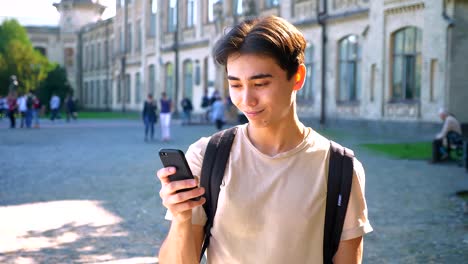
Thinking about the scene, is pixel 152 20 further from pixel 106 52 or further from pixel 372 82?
pixel 372 82

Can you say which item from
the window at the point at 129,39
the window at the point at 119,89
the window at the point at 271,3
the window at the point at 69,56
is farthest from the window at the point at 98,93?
the window at the point at 271,3

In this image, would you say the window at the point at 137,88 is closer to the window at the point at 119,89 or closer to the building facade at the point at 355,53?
the window at the point at 119,89

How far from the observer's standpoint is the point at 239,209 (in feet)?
6.71

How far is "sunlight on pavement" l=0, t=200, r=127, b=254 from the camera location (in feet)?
22.0

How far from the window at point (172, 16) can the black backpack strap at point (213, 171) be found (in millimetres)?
42750

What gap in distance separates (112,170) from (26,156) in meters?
4.20

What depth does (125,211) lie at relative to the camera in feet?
28.0

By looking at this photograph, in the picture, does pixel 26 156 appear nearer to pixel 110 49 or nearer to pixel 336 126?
pixel 336 126

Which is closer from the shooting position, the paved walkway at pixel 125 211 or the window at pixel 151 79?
the paved walkway at pixel 125 211

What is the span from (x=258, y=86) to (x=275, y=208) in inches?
15.3

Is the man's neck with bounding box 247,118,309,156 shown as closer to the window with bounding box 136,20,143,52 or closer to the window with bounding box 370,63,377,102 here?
the window with bounding box 370,63,377,102

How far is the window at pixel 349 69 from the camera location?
87.4ft

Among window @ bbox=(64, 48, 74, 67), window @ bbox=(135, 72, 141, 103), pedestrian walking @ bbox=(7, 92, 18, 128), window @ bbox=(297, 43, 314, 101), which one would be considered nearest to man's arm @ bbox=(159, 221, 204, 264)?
window @ bbox=(297, 43, 314, 101)

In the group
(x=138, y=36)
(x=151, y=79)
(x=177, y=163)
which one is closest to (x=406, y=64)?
(x=177, y=163)
